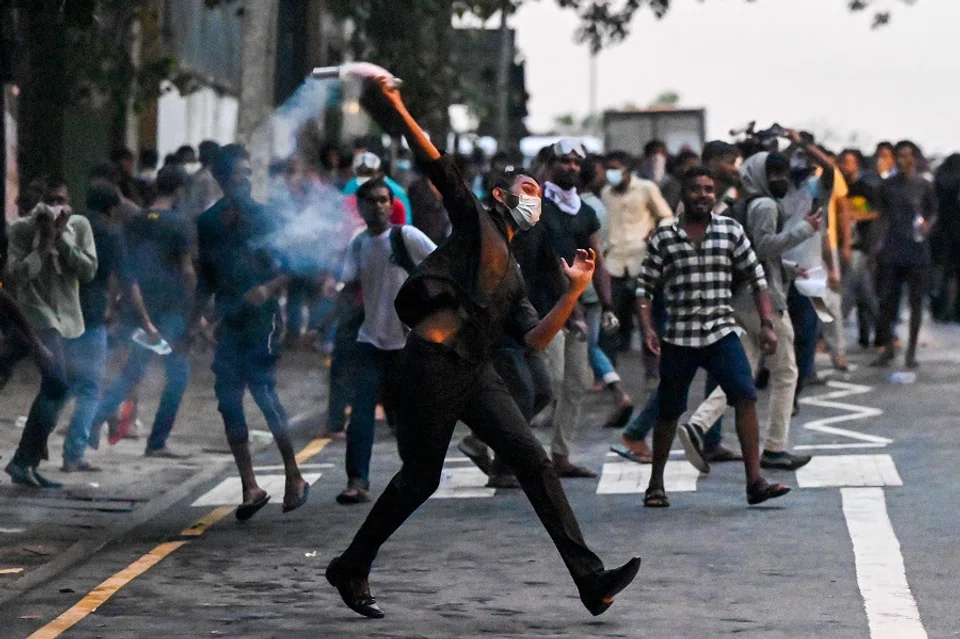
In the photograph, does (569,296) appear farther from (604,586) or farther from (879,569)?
(879,569)

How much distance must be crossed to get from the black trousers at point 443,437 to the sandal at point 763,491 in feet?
8.65

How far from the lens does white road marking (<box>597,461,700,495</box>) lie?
1133cm

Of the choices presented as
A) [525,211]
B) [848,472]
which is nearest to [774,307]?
[848,472]

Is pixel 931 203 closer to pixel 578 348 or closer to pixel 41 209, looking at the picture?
pixel 578 348

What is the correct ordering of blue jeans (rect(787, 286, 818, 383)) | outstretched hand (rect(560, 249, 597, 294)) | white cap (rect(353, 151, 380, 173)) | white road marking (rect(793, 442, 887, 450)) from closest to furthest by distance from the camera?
outstretched hand (rect(560, 249, 597, 294))
white road marking (rect(793, 442, 887, 450))
blue jeans (rect(787, 286, 818, 383))
white cap (rect(353, 151, 380, 173))

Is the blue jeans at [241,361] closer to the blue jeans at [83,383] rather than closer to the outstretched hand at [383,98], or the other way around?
the blue jeans at [83,383]

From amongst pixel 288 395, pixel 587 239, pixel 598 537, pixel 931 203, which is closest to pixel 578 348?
pixel 587 239

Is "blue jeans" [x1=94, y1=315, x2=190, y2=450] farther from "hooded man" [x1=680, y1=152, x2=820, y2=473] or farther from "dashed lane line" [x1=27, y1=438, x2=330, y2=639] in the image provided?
"hooded man" [x1=680, y1=152, x2=820, y2=473]

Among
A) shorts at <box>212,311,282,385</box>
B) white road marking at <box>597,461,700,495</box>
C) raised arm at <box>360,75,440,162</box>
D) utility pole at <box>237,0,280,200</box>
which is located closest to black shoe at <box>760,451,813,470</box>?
white road marking at <box>597,461,700,495</box>

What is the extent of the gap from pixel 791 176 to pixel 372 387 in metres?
3.36

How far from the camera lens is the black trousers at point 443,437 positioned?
7.85 metres

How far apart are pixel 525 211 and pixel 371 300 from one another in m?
3.09

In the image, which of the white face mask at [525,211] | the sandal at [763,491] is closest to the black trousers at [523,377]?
the sandal at [763,491]

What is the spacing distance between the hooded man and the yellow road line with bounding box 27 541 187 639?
10.2 ft
